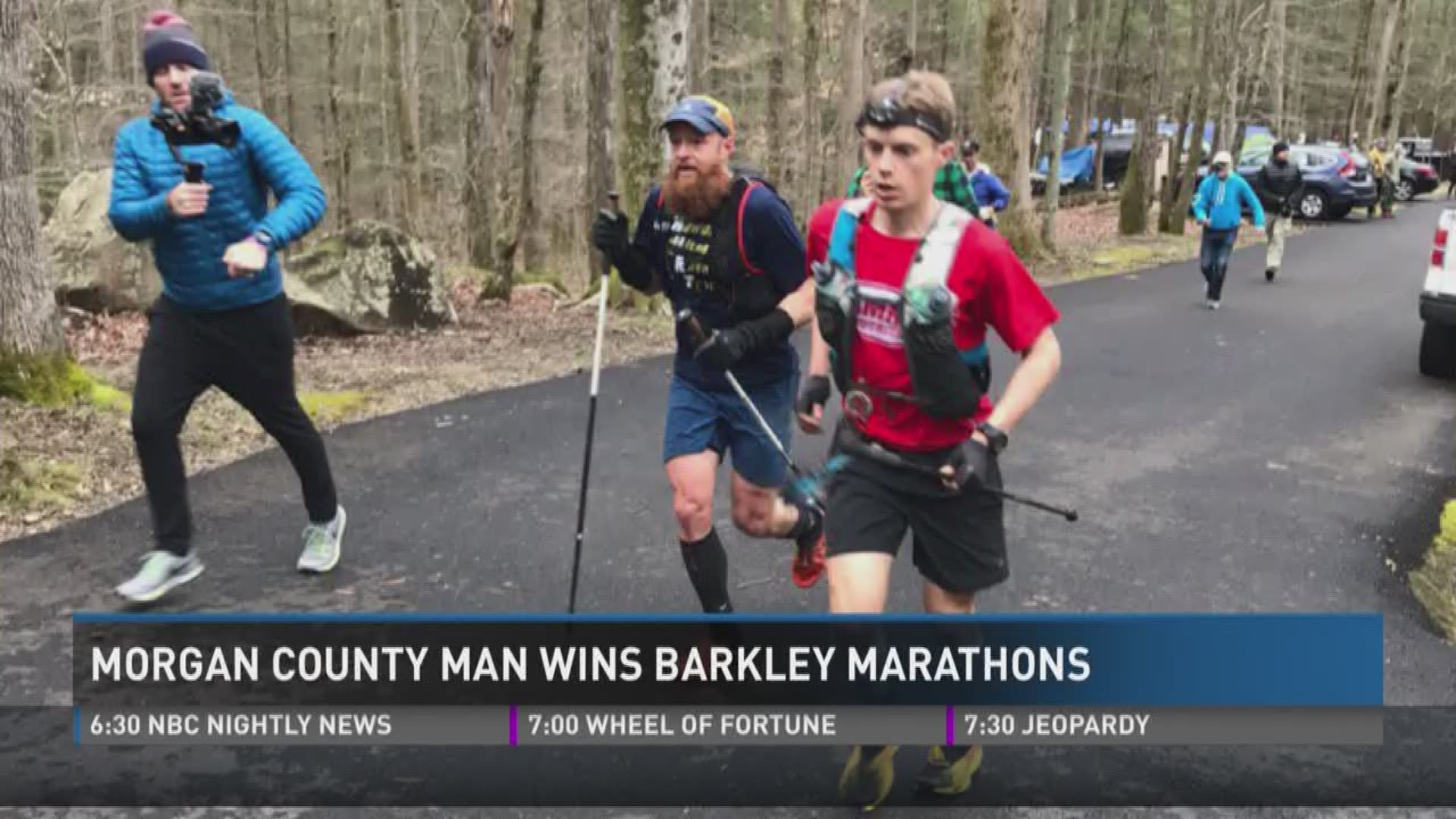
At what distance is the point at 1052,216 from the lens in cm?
2191

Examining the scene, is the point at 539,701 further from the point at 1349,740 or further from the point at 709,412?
the point at 1349,740

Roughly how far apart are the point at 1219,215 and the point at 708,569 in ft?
40.3

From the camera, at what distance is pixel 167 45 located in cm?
442

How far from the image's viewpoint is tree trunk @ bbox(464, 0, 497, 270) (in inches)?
737

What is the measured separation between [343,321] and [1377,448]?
9517 millimetres

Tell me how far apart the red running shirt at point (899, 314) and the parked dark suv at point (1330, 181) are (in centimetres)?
2957

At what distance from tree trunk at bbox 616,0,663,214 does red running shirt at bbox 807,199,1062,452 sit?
32.4ft

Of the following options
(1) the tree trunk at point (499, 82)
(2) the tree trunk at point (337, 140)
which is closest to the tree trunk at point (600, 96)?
(1) the tree trunk at point (499, 82)

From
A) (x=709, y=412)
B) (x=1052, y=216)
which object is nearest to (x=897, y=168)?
(x=709, y=412)

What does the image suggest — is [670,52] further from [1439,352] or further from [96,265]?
[1439,352]

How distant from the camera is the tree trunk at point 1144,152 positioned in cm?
2488

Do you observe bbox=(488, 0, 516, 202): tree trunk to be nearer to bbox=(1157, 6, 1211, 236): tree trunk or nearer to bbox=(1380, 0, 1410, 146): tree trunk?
bbox=(1157, 6, 1211, 236): tree trunk

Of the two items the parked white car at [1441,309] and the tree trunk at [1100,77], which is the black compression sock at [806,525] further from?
the tree trunk at [1100,77]

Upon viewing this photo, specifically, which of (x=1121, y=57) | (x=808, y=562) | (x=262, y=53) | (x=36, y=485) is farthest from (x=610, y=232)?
(x=1121, y=57)
